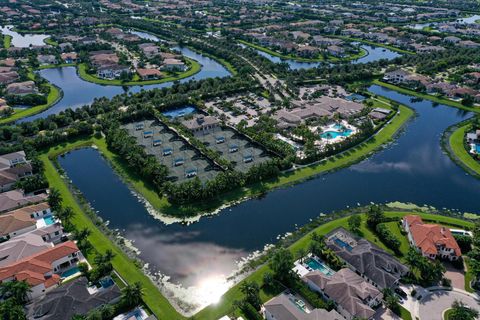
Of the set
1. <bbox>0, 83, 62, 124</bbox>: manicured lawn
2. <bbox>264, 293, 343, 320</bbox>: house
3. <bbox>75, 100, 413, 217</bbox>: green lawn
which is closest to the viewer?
<bbox>264, 293, 343, 320</bbox>: house

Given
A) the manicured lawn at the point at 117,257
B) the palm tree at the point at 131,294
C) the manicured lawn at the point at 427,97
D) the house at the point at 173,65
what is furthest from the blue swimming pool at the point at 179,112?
the manicured lawn at the point at 427,97

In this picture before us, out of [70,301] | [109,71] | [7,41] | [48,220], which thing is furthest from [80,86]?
[70,301]

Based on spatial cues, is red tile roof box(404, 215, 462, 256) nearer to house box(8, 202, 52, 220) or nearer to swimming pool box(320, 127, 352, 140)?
swimming pool box(320, 127, 352, 140)

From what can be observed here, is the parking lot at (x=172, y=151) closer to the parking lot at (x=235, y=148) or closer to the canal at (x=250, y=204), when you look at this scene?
the parking lot at (x=235, y=148)

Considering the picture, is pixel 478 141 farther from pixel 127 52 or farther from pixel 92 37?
pixel 92 37

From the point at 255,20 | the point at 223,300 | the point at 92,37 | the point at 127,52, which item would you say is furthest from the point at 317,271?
the point at 255,20

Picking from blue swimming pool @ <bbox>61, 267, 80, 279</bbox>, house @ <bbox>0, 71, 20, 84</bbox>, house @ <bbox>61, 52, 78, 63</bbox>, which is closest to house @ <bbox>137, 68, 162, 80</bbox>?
house @ <bbox>61, 52, 78, 63</bbox>
